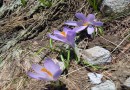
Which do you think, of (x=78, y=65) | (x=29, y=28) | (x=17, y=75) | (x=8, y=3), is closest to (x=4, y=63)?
(x=17, y=75)

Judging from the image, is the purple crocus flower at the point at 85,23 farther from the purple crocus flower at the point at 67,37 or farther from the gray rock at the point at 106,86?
the gray rock at the point at 106,86

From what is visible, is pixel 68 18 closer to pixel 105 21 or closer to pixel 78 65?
pixel 105 21

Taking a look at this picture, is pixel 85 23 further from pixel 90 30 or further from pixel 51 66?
pixel 51 66

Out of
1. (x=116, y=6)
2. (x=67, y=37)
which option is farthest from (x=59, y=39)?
(x=116, y=6)

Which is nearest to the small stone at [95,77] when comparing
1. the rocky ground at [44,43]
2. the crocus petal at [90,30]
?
the rocky ground at [44,43]

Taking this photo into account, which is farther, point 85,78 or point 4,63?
point 4,63

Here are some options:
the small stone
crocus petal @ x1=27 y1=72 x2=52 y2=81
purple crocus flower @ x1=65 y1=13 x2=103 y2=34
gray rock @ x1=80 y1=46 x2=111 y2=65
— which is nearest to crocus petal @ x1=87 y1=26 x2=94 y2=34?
purple crocus flower @ x1=65 y1=13 x2=103 y2=34

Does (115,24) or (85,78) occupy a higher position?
(115,24)

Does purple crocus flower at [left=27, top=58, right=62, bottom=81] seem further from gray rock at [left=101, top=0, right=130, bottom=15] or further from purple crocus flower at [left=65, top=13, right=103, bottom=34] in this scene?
gray rock at [left=101, top=0, right=130, bottom=15]
